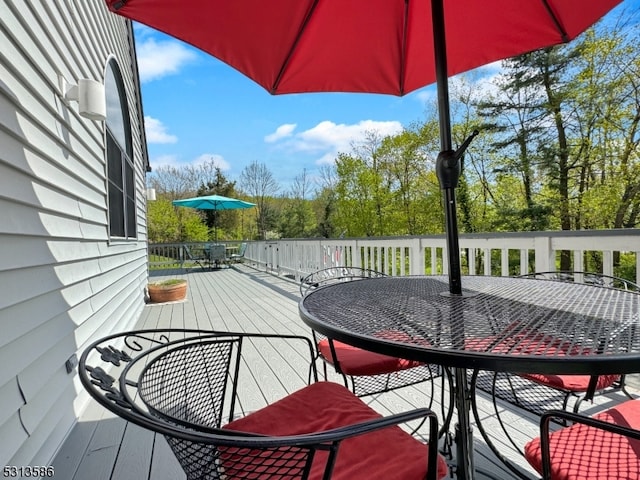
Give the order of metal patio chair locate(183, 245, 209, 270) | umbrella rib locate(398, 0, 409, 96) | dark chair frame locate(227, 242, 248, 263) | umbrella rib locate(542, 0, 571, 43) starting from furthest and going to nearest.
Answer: dark chair frame locate(227, 242, 248, 263), metal patio chair locate(183, 245, 209, 270), umbrella rib locate(398, 0, 409, 96), umbrella rib locate(542, 0, 571, 43)

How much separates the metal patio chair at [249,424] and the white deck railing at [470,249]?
57.4 inches

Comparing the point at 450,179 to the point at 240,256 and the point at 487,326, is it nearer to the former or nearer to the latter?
the point at 487,326

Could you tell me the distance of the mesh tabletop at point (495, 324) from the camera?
82cm

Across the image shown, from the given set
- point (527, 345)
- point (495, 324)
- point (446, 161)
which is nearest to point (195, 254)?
point (446, 161)

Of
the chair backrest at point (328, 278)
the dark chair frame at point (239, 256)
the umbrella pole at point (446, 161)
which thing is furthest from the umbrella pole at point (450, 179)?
the dark chair frame at point (239, 256)

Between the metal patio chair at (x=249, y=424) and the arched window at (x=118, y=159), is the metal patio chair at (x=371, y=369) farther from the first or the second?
the arched window at (x=118, y=159)

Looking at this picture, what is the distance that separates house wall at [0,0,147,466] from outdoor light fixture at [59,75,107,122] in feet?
0.25

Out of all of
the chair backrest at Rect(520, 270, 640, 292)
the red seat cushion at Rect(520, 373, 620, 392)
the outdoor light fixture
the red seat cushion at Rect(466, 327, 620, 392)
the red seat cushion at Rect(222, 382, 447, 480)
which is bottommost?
the red seat cushion at Rect(520, 373, 620, 392)

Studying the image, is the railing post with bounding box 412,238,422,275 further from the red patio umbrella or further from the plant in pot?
the plant in pot

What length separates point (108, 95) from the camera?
4.27 meters

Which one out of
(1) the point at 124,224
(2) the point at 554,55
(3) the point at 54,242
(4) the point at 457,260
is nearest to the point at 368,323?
(4) the point at 457,260

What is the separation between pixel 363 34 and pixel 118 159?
385 cm

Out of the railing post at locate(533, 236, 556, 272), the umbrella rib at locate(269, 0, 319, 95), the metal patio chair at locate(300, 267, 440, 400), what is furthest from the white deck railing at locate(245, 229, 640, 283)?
the umbrella rib at locate(269, 0, 319, 95)

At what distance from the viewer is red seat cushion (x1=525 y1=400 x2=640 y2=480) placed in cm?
90
